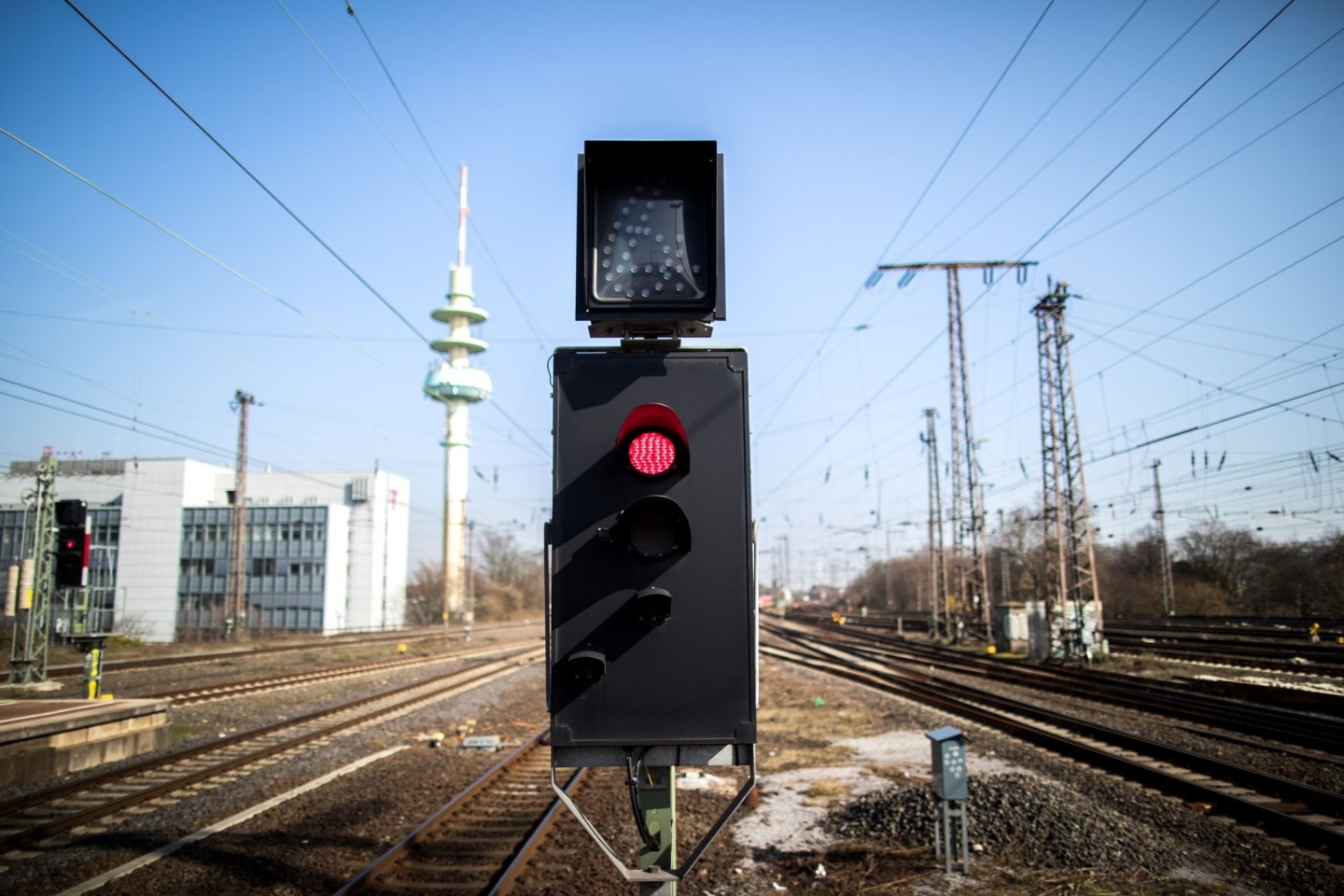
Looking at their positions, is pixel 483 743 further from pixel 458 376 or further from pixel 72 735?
pixel 458 376

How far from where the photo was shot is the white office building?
6856 cm

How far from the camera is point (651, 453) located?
9.66 ft

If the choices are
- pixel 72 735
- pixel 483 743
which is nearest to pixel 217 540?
pixel 72 735

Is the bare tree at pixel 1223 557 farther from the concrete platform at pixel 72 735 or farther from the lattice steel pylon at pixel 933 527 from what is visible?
the concrete platform at pixel 72 735

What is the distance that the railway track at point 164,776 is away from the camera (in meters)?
8.23

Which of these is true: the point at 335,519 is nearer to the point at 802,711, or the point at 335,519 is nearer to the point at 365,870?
the point at 802,711

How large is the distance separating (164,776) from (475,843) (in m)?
5.53

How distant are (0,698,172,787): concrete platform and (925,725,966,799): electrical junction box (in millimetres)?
10813

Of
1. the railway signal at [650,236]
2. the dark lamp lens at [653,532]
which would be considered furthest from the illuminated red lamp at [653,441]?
the railway signal at [650,236]

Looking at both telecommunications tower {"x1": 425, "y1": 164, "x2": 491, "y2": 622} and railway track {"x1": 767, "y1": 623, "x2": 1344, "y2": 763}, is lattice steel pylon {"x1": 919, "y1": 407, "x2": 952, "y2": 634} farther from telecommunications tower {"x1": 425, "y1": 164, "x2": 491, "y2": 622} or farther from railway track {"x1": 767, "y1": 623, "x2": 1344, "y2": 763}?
telecommunications tower {"x1": 425, "y1": 164, "x2": 491, "y2": 622}

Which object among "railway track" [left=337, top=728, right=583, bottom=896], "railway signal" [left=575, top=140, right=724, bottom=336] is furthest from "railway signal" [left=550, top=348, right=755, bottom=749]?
"railway track" [left=337, top=728, right=583, bottom=896]

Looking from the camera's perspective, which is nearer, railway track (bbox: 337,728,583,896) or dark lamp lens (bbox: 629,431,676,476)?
dark lamp lens (bbox: 629,431,676,476)

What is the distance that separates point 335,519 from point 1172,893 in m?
75.9

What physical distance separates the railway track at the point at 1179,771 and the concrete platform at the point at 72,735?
549 inches
